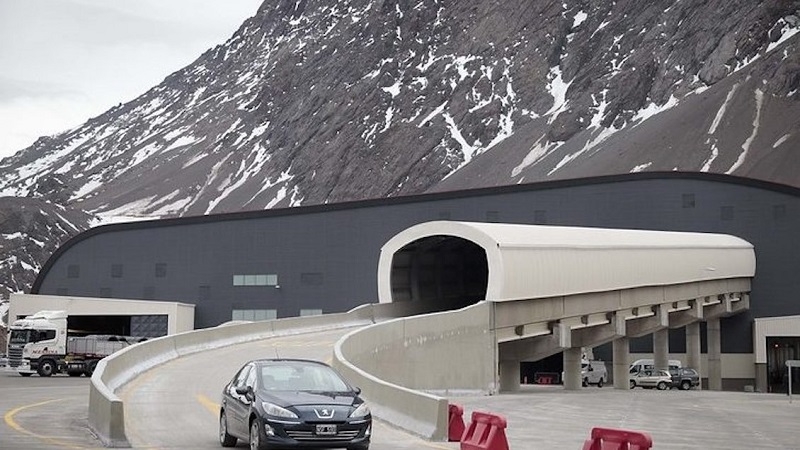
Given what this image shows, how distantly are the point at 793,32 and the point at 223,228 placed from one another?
154 metres

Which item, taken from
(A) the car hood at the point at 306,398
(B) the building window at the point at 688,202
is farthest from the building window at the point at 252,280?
(A) the car hood at the point at 306,398

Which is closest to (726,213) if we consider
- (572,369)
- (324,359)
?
(572,369)

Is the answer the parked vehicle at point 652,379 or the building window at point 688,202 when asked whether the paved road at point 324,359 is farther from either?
the building window at point 688,202

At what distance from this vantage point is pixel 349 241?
7025 cm

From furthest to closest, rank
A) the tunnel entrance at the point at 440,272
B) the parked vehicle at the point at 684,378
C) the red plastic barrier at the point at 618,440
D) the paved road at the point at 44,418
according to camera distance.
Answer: the parked vehicle at the point at 684,378, the tunnel entrance at the point at 440,272, the paved road at the point at 44,418, the red plastic barrier at the point at 618,440

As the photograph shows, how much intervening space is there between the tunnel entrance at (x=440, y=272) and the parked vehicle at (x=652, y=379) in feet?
32.9

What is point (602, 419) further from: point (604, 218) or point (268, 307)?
point (268, 307)

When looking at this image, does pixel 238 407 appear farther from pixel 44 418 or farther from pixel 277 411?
pixel 44 418

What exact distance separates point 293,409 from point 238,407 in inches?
67.3

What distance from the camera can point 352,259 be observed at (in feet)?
229

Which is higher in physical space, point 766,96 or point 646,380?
point 766,96

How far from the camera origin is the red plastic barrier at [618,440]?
50.6 feet

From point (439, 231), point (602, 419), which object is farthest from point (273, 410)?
point (439, 231)

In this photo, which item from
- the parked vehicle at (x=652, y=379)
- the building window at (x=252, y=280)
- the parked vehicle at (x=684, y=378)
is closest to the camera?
the parked vehicle at (x=652, y=379)
